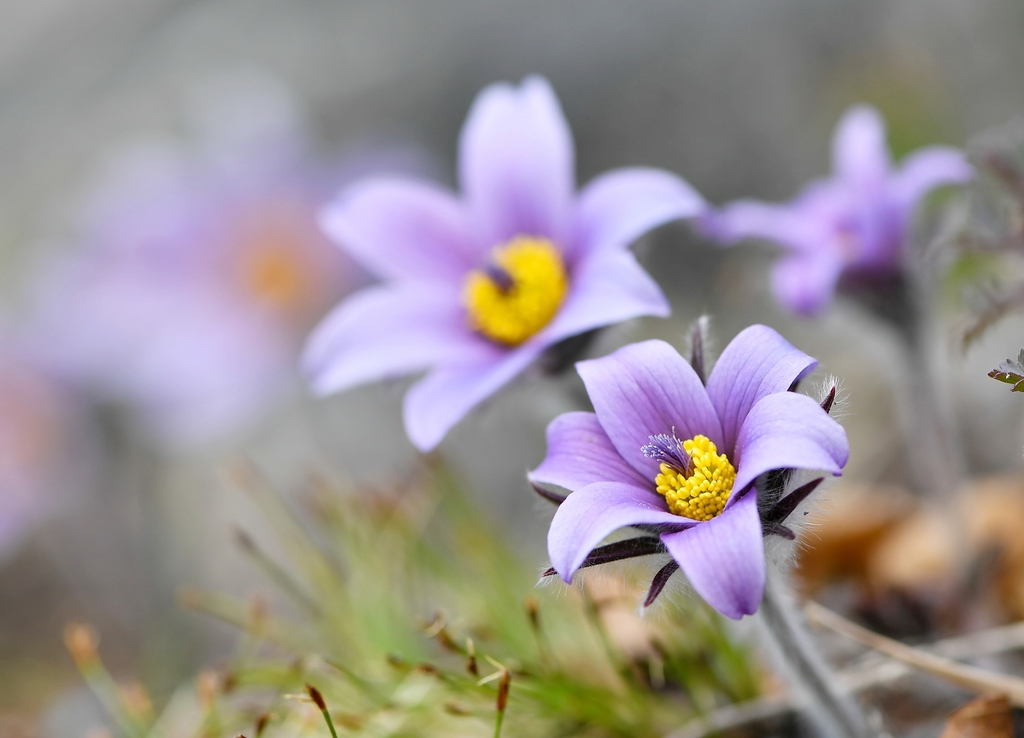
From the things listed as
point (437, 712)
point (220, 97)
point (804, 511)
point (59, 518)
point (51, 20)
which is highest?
point (51, 20)

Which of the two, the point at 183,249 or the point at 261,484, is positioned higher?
the point at 183,249

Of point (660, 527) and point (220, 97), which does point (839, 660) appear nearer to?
point (660, 527)

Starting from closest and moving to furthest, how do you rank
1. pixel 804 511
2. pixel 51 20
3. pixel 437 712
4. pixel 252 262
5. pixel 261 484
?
pixel 804 511 < pixel 437 712 < pixel 261 484 < pixel 252 262 < pixel 51 20

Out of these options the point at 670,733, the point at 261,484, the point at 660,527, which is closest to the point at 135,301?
the point at 261,484

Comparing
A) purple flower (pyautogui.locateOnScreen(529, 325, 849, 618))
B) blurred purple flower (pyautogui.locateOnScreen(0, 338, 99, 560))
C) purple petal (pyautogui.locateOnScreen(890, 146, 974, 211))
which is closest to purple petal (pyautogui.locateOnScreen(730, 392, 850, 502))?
purple flower (pyautogui.locateOnScreen(529, 325, 849, 618))

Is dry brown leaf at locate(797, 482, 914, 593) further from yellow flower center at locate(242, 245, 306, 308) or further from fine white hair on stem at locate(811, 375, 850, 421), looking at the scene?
yellow flower center at locate(242, 245, 306, 308)

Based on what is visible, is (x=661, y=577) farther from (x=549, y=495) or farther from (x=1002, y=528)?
(x=1002, y=528)

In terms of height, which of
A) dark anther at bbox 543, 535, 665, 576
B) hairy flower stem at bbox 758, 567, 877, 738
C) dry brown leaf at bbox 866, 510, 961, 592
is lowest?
dry brown leaf at bbox 866, 510, 961, 592
